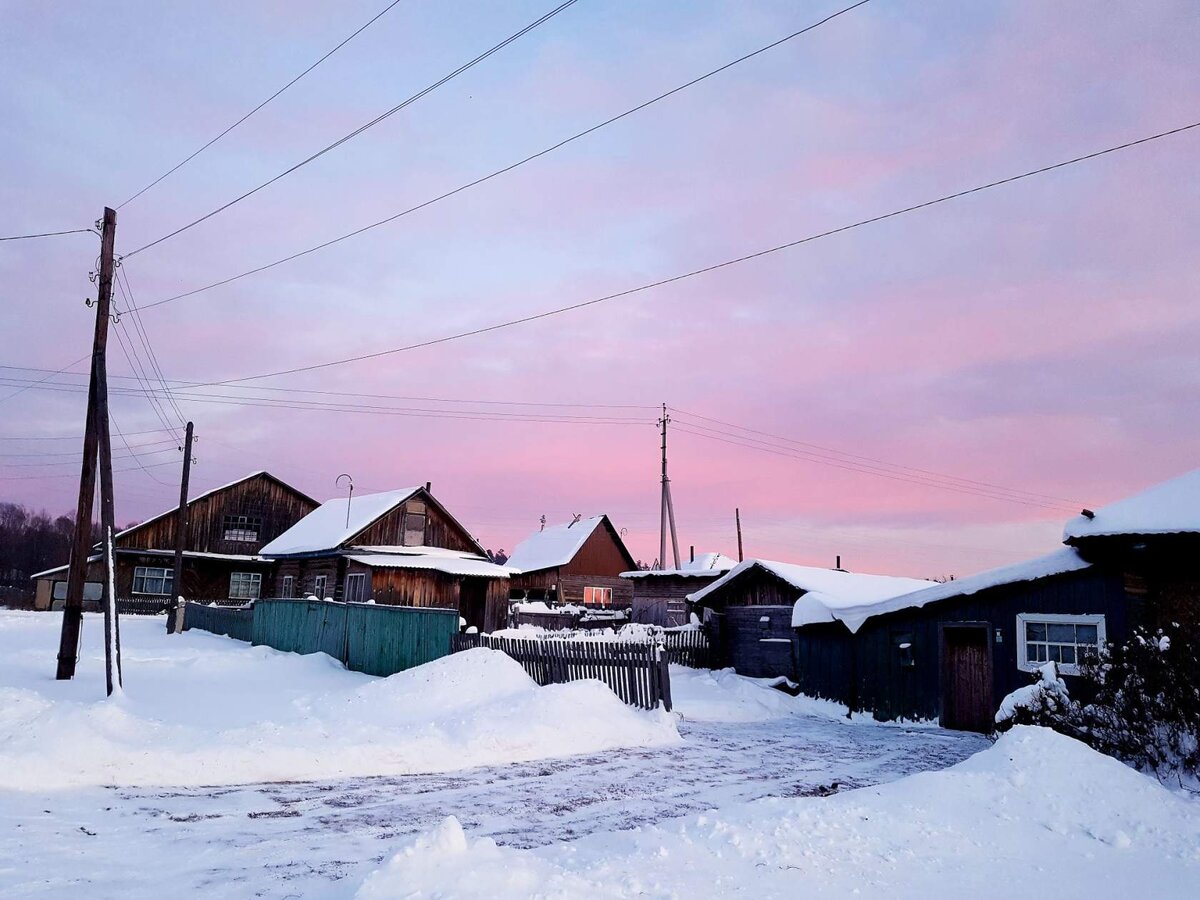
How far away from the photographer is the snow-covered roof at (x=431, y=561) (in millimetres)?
39094

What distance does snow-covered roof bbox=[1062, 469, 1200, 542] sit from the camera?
17.5 metres

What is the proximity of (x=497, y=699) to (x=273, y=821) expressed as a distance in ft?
25.2

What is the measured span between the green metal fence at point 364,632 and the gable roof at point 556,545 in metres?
24.3

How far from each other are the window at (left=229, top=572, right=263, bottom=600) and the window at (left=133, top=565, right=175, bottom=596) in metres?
3.62

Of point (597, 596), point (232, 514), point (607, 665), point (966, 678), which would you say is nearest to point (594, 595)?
point (597, 596)

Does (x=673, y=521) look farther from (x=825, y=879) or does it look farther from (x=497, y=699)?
(x=825, y=879)

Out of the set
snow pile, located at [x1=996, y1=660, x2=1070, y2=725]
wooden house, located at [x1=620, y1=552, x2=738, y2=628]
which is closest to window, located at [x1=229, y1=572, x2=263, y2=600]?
wooden house, located at [x1=620, y1=552, x2=738, y2=628]

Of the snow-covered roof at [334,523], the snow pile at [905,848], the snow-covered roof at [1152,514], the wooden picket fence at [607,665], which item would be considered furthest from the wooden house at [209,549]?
the snow pile at [905,848]

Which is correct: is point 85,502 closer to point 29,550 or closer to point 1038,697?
point 1038,697

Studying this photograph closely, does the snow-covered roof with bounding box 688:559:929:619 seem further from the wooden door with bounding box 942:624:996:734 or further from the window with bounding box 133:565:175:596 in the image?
the window with bounding box 133:565:175:596

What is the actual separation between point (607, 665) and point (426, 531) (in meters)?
28.1

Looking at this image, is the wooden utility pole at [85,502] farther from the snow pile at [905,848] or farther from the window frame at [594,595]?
the window frame at [594,595]

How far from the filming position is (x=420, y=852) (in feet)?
20.8

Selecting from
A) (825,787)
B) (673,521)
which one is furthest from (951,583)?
(673,521)
